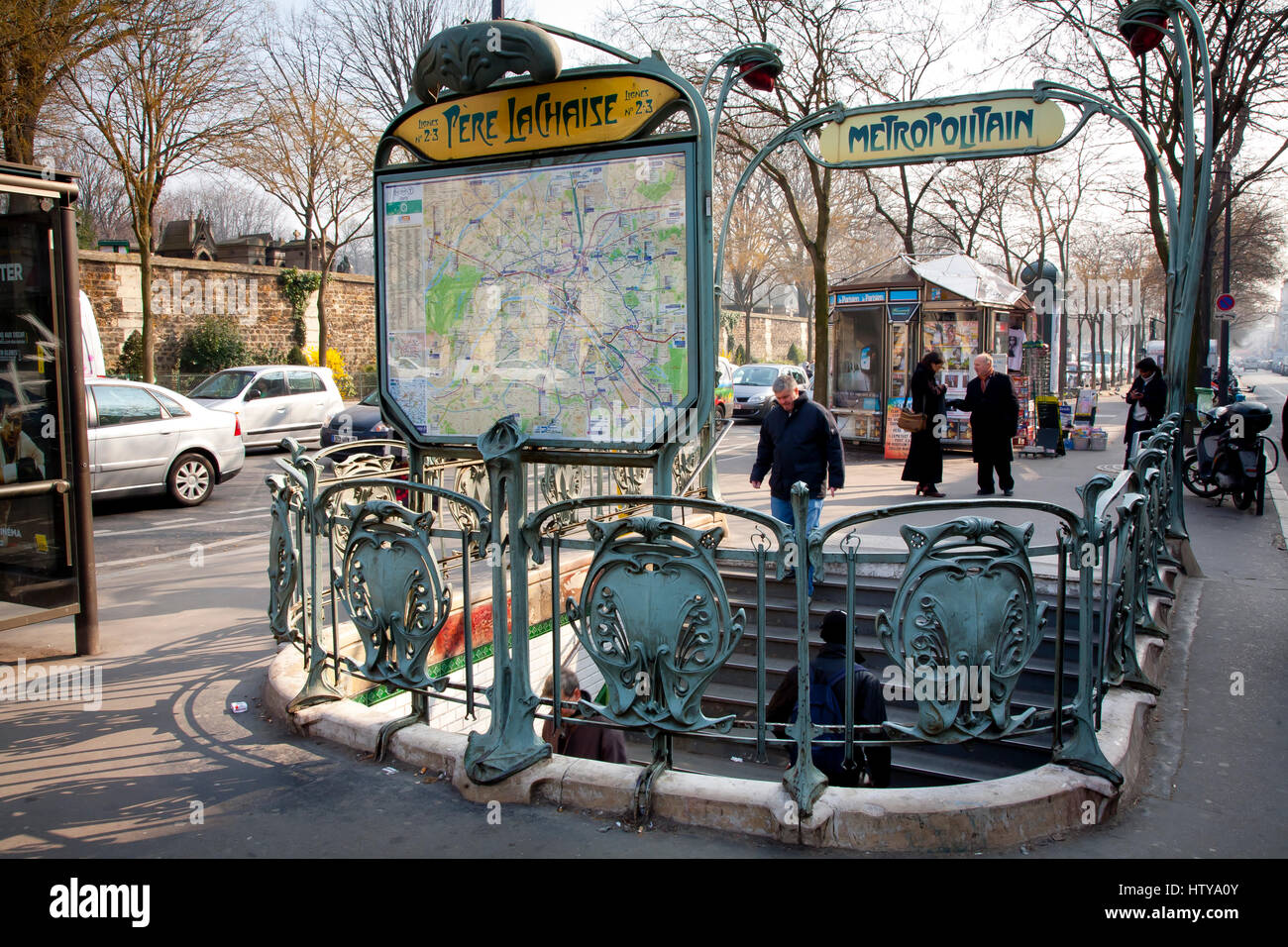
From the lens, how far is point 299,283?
29.2 meters

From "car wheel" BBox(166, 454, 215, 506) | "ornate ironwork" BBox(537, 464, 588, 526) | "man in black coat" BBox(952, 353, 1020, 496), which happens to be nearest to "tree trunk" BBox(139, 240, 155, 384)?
"car wheel" BBox(166, 454, 215, 506)

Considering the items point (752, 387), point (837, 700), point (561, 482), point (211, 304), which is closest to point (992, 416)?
point (561, 482)

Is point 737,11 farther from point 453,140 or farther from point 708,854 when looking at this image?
point 708,854

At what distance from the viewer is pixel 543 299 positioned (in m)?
5.29

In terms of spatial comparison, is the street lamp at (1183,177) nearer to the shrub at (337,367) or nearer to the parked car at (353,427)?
the parked car at (353,427)

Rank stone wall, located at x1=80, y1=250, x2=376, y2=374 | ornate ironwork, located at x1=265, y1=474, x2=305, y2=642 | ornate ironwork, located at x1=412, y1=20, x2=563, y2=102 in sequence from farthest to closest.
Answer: stone wall, located at x1=80, y1=250, x2=376, y2=374, ornate ironwork, located at x1=265, y1=474, x2=305, y2=642, ornate ironwork, located at x1=412, y1=20, x2=563, y2=102

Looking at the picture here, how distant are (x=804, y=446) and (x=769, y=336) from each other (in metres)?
54.0

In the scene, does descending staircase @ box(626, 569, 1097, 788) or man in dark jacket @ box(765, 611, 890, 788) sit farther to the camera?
descending staircase @ box(626, 569, 1097, 788)

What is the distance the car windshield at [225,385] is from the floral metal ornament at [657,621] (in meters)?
17.2

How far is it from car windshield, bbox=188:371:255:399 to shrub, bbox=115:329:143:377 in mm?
5507

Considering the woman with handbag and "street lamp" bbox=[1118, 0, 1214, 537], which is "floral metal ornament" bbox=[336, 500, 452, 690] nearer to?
"street lamp" bbox=[1118, 0, 1214, 537]

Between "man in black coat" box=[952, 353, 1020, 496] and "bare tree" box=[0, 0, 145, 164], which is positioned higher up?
"bare tree" box=[0, 0, 145, 164]

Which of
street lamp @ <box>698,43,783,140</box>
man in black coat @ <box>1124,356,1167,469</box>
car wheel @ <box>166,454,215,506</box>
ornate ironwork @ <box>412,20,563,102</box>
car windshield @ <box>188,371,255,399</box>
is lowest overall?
car wheel @ <box>166,454,215,506</box>

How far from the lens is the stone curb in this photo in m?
3.60
